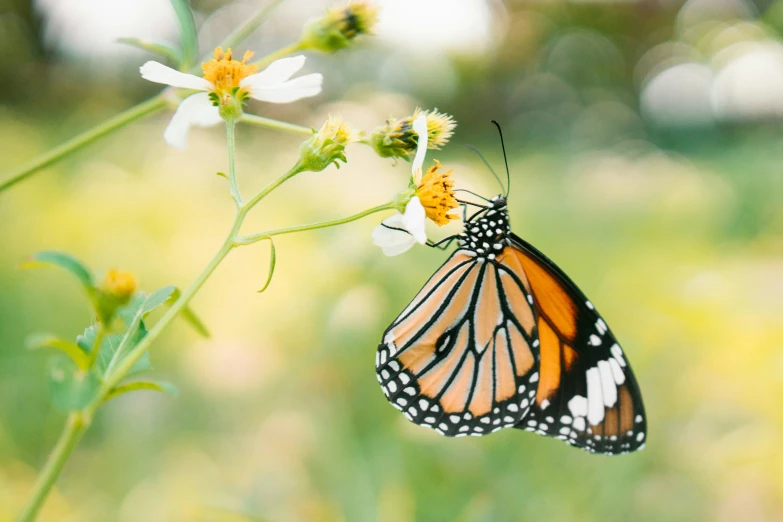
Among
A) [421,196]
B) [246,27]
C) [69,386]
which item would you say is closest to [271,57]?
[246,27]

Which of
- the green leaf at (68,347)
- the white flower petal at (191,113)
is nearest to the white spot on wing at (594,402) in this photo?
the white flower petal at (191,113)

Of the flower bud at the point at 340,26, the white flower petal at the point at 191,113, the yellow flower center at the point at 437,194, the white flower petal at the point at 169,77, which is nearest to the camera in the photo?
the white flower petal at the point at 169,77

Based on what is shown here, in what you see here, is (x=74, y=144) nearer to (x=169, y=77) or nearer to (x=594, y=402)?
(x=169, y=77)

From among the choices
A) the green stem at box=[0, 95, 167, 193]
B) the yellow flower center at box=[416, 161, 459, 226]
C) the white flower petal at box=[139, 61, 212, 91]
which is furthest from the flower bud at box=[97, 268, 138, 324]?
the yellow flower center at box=[416, 161, 459, 226]

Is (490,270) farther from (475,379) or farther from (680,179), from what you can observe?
(680,179)

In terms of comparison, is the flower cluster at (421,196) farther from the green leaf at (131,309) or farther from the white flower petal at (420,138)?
the green leaf at (131,309)

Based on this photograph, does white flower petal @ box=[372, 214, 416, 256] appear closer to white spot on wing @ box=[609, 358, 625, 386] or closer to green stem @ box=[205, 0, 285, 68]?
green stem @ box=[205, 0, 285, 68]
